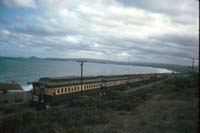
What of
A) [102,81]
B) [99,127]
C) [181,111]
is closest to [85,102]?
[99,127]

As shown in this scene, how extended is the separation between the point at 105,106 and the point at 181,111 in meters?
5.97

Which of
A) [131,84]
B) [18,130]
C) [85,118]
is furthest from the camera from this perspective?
[131,84]

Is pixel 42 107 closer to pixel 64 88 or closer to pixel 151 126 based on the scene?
pixel 64 88

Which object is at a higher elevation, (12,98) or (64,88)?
(64,88)

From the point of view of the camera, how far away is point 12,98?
87.0 ft

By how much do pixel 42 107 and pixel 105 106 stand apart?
726 cm

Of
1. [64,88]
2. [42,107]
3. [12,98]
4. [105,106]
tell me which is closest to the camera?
[105,106]

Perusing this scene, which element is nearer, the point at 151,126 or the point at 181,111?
the point at 151,126

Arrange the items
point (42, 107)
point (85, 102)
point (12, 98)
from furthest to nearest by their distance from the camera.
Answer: point (12, 98), point (42, 107), point (85, 102)

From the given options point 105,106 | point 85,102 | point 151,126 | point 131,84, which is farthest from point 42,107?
point 131,84

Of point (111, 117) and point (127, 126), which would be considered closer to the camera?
point (127, 126)

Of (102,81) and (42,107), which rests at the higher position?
(102,81)

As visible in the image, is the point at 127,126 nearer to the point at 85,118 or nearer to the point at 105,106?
the point at 85,118

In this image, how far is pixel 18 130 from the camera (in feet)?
31.9
